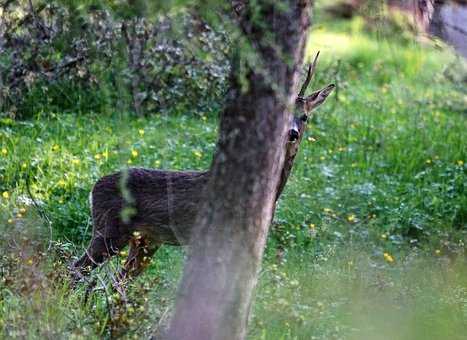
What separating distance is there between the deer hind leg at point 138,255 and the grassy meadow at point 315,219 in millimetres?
124

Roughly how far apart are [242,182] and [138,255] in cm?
252

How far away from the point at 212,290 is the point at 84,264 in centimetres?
203

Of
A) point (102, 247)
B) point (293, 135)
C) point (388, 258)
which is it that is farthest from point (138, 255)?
point (388, 258)

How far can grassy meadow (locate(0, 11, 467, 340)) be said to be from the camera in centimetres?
537

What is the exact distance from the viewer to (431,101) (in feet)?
40.9

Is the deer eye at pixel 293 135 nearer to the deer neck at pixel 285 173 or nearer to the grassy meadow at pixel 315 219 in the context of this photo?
the deer neck at pixel 285 173

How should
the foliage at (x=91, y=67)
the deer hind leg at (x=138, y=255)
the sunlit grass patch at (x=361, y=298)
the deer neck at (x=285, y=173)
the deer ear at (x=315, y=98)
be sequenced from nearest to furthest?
1. the sunlit grass patch at (x=361, y=298)
2. the deer hind leg at (x=138, y=255)
3. the deer neck at (x=285, y=173)
4. the deer ear at (x=315, y=98)
5. the foliage at (x=91, y=67)

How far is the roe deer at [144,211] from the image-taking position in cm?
662

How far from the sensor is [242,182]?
4.48m

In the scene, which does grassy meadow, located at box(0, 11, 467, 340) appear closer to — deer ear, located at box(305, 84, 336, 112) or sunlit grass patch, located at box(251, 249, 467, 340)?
sunlit grass patch, located at box(251, 249, 467, 340)

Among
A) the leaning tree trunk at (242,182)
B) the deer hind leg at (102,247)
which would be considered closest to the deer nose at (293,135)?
the deer hind leg at (102,247)

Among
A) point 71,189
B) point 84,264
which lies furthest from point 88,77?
point 84,264

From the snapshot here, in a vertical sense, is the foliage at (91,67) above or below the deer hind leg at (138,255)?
above

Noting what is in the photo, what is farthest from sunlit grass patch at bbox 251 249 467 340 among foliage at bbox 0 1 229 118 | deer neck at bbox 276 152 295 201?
A: foliage at bbox 0 1 229 118
